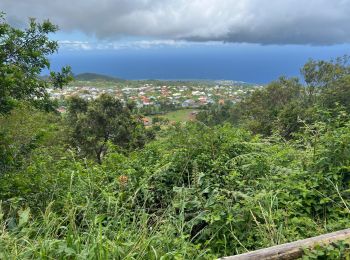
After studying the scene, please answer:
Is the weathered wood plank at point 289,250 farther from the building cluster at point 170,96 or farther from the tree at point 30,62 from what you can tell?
the building cluster at point 170,96

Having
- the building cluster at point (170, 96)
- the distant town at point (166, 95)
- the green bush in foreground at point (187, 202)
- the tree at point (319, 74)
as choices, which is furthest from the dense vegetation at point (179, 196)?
the building cluster at point (170, 96)

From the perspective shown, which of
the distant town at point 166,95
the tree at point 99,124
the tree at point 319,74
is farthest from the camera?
the distant town at point 166,95

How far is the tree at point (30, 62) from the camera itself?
5293 millimetres

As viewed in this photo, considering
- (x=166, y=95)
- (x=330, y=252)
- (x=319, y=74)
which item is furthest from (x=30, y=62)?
(x=166, y=95)

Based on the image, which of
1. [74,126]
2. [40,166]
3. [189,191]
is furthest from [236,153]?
[74,126]

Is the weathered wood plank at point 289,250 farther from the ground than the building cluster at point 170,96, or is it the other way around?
the weathered wood plank at point 289,250

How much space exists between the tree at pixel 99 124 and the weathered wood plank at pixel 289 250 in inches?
554

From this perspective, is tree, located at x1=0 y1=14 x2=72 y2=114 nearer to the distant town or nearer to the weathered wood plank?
the weathered wood plank

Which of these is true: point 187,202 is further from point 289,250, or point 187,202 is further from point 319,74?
point 319,74

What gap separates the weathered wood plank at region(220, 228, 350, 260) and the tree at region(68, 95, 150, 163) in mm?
14064

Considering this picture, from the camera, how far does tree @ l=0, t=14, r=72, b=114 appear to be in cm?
529

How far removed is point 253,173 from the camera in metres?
3.52

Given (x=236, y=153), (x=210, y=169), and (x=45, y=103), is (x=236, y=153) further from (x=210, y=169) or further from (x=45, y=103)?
(x=45, y=103)

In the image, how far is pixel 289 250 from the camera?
207 cm
